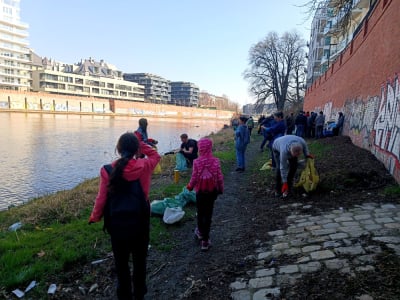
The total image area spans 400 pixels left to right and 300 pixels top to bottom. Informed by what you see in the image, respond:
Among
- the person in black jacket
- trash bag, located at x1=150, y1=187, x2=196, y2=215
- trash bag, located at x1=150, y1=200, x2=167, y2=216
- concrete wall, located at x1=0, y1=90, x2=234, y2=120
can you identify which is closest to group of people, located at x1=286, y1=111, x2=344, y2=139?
the person in black jacket

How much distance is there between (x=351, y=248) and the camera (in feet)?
13.3

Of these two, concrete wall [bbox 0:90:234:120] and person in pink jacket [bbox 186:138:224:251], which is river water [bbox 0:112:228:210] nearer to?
person in pink jacket [bbox 186:138:224:251]

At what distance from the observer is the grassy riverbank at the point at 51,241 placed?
14.4ft

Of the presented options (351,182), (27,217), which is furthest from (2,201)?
(351,182)

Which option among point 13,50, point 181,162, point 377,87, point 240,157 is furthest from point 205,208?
point 13,50

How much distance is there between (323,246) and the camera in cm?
425

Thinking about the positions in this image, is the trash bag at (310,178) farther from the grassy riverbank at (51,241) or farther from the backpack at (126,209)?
the backpack at (126,209)

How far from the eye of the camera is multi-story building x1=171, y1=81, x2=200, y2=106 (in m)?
172

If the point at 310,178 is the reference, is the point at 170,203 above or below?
below

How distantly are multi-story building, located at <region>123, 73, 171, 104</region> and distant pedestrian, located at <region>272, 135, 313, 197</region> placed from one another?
139 metres

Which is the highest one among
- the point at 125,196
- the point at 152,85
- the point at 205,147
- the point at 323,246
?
the point at 152,85

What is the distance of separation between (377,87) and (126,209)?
954 cm

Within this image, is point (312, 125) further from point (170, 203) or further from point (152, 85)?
point (152, 85)

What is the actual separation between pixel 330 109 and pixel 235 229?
57.4ft
